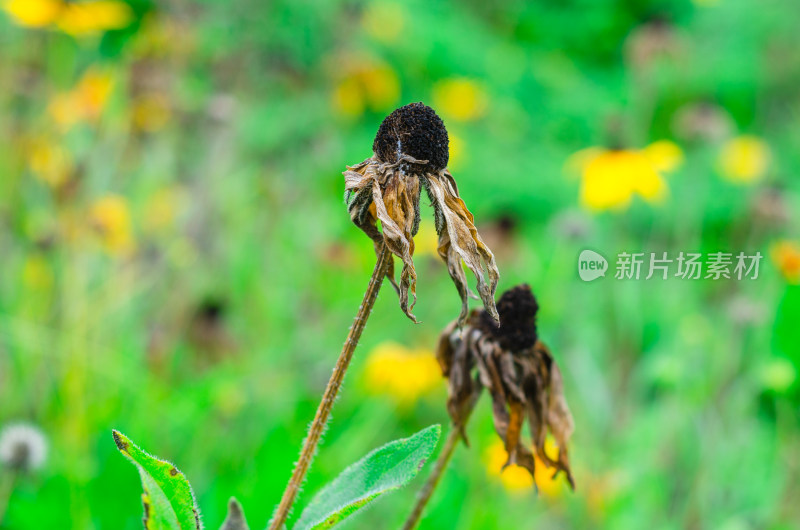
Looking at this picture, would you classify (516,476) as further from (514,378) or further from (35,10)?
(35,10)

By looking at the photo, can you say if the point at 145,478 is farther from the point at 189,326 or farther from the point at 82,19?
the point at 82,19

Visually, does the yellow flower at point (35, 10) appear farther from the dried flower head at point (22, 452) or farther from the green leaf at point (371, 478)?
the green leaf at point (371, 478)

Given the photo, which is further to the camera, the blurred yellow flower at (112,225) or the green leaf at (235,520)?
the blurred yellow flower at (112,225)

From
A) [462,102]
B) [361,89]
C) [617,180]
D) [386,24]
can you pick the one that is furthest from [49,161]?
[386,24]

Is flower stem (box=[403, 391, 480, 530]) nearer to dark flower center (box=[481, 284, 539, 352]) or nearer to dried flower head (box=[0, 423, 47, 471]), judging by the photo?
dark flower center (box=[481, 284, 539, 352])

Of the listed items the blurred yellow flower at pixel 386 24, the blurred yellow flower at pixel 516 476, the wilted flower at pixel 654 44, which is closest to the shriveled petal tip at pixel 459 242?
the blurred yellow flower at pixel 516 476
